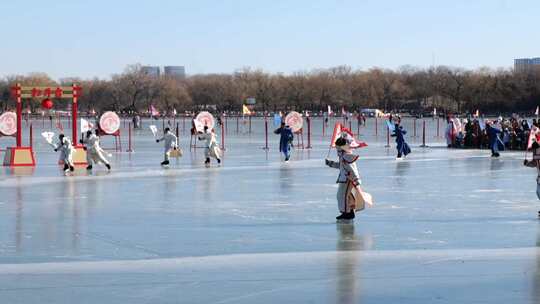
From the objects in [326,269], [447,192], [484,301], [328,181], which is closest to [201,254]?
[326,269]

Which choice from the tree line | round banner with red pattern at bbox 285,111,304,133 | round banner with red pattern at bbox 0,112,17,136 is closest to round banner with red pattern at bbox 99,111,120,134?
round banner with red pattern at bbox 0,112,17,136

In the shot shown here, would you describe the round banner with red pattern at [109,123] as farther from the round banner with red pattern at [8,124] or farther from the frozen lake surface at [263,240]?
the frozen lake surface at [263,240]

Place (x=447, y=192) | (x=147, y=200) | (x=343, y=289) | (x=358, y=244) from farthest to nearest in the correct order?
(x=447, y=192)
(x=147, y=200)
(x=358, y=244)
(x=343, y=289)

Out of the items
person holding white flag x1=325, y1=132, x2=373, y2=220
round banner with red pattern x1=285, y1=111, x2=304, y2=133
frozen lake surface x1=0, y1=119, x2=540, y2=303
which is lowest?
frozen lake surface x1=0, y1=119, x2=540, y2=303

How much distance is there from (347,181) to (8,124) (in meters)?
21.7

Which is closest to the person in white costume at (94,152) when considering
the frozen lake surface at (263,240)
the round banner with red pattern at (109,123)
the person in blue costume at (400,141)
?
the frozen lake surface at (263,240)

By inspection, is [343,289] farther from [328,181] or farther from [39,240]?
[328,181]

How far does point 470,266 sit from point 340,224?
13.5ft

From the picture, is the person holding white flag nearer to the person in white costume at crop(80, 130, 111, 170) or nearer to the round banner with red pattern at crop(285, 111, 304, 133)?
the person in white costume at crop(80, 130, 111, 170)

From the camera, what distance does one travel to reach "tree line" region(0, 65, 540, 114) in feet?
466

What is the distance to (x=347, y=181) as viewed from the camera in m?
15.3

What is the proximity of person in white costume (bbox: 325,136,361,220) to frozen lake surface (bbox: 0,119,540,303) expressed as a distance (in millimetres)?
228

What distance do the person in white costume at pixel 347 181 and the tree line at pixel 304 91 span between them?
12311cm

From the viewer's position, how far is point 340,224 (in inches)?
587
